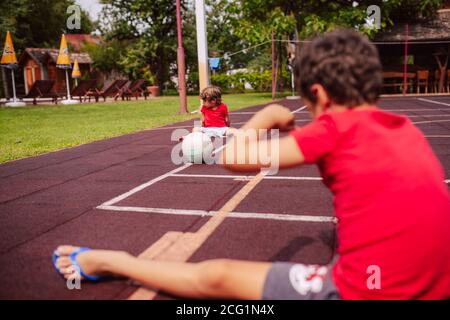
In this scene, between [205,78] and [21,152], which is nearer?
[21,152]

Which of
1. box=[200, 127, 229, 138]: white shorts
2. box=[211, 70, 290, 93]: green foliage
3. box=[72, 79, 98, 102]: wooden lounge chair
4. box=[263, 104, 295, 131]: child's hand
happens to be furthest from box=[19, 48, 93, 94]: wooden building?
box=[263, 104, 295, 131]: child's hand

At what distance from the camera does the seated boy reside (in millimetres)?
1807

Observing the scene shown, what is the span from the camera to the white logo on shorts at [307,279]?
1.98m

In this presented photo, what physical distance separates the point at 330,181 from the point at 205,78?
51.7ft

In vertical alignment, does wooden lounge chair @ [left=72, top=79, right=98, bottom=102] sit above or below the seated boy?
above

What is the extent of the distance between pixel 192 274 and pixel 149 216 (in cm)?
216

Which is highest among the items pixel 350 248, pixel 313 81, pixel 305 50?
pixel 305 50

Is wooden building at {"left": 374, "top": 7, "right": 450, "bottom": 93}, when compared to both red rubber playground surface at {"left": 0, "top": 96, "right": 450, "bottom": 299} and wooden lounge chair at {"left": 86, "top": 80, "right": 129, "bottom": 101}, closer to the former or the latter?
wooden lounge chair at {"left": 86, "top": 80, "right": 129, "bottom": 101}

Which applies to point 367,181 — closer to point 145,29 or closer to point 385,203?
point 385,203

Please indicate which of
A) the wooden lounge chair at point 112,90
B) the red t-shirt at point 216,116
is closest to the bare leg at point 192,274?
the red t-shirt at point 216,116

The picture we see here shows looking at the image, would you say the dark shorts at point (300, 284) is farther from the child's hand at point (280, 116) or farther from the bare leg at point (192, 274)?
the child's hand at point (280, 116)

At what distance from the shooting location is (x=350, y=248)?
1895 millimetres
